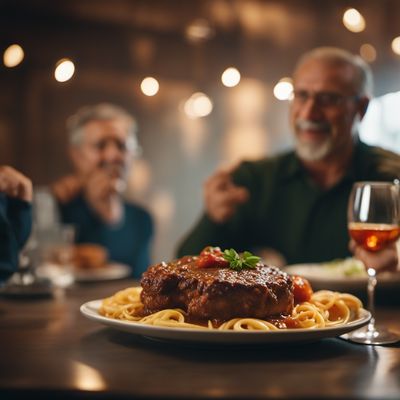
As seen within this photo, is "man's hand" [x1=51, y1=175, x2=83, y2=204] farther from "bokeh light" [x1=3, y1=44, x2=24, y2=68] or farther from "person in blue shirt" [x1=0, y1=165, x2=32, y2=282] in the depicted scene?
"person in blue shirt" [x1=0, y1=165, x2=32, y2=282]

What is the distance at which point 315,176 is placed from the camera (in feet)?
11.2

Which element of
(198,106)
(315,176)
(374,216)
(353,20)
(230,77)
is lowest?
(374,216)

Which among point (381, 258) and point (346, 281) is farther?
point (346, 281)

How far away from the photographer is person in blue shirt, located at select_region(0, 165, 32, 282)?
1.77 m

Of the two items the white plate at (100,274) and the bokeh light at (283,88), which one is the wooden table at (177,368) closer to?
the white plate at (100,274)

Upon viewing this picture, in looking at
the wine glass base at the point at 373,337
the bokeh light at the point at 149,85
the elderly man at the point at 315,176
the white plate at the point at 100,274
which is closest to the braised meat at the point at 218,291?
the wine glass base at the point at 373,337

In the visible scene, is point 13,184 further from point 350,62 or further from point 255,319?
point 350,62

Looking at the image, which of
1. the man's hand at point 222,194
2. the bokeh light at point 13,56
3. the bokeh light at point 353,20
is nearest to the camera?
the man's hand at point 222,194

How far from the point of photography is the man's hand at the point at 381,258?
1.54 m

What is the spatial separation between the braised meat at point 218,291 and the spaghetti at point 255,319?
2 cm

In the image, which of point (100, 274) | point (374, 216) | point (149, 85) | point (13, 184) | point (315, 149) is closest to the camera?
point (374, 216)

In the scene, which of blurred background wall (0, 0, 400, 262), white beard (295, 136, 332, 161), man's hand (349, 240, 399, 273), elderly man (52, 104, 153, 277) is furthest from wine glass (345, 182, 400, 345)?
blurred background wall (0, 0, 400, 262)

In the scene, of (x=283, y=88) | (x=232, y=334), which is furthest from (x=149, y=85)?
(x=232, y=334)

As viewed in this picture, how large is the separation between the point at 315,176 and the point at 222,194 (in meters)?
0.75
